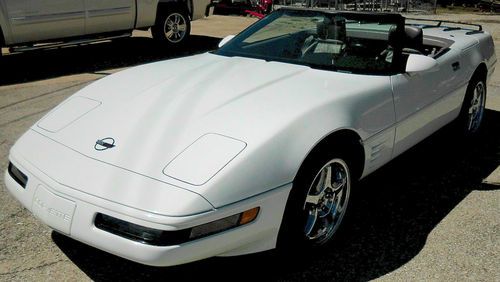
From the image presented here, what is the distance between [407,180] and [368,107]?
1223mm

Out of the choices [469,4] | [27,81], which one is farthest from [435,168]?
[469,4]

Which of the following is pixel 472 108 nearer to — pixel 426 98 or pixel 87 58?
pixel 426 98

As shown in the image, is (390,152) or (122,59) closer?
(390,152)

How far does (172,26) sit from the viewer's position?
9.76 meters

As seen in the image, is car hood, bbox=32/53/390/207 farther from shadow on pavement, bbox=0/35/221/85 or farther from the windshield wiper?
shadow on pavement, bbox=0/35/221/85

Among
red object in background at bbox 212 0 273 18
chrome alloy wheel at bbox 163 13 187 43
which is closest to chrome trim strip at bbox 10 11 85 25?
chrome alloy wheel at bbox 163 13 187 43

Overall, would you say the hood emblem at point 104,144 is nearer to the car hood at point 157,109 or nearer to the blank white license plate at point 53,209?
the car hood at point 157,109

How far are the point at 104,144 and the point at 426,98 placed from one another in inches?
89.8

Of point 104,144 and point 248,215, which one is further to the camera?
point 104,144

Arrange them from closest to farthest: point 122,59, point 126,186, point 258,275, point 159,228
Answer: point 159,228, point 126,186, point 258,275, point 122,59

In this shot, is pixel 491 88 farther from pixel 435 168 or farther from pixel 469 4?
pixel 469 4

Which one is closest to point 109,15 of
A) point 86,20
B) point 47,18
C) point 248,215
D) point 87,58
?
point 86,20

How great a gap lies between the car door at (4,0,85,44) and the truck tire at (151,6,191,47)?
5.51ft

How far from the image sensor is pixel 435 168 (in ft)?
14.0
